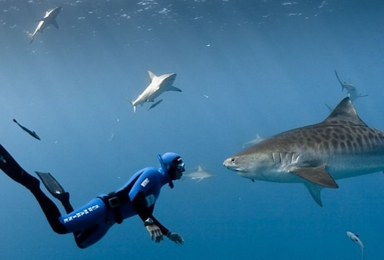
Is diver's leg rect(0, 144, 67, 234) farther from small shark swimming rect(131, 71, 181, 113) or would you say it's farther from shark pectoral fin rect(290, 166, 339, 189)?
small shark swimming rect(131, 71, 181, 113)

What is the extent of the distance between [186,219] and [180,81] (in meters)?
45.9

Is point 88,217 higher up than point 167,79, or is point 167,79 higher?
point 88,217

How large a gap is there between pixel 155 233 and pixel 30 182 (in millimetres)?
2195

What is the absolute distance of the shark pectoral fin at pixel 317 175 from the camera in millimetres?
5066

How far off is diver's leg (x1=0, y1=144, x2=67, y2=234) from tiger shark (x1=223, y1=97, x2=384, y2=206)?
270 centimetres

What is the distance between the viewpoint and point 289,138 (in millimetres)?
6074

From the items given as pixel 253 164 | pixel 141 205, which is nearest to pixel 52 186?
pixel 141 205

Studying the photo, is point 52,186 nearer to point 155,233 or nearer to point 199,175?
point 155,233

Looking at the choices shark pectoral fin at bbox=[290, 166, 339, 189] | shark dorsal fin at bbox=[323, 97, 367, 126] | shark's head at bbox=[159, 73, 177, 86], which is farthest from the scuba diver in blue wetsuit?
shark's head at bbox=[159, 73, 177, 86]

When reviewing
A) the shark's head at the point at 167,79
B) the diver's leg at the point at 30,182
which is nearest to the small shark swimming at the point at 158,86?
the shark's head at the point at 167,79

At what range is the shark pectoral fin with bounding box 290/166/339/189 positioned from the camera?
5.07 meters

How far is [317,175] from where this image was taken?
5.35 m

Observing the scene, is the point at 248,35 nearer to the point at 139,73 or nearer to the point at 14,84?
the point at 139,73

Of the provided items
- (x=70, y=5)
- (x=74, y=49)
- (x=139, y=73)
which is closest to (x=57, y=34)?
(x=74, y=49)
